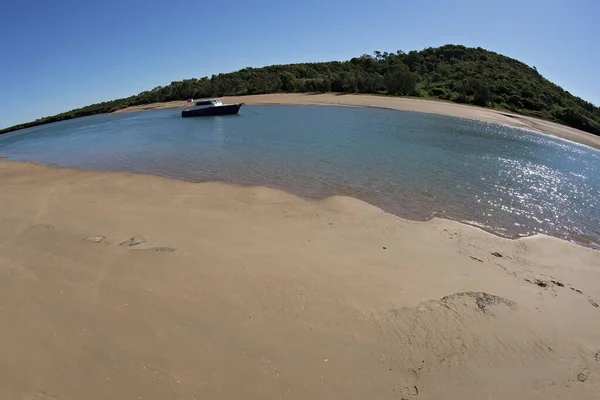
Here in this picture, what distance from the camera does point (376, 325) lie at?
4.75m

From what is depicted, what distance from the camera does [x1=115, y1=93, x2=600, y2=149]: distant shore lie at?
27.8 metres

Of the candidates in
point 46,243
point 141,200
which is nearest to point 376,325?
point 46,243

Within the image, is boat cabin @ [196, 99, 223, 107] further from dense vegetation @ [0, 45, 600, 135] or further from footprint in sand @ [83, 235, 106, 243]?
footprint in sand @ [83, 235, 106, 243]

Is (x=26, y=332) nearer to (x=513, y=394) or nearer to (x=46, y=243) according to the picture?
(x=46, y=243)

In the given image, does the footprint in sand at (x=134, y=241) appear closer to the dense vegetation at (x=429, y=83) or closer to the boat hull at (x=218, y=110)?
the boat hull at (x=218, y=110)

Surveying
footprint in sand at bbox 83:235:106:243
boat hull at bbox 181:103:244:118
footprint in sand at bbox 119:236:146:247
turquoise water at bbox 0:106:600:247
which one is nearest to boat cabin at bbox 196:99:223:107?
boat hull at bbox 181:103:244:118

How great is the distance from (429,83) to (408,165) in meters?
41.5

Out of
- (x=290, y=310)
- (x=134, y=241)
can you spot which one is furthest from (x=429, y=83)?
(x=290, y=310)

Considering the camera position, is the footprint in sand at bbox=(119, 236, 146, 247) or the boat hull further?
the boat hull

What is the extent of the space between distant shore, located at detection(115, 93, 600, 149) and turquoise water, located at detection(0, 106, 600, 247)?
354cm

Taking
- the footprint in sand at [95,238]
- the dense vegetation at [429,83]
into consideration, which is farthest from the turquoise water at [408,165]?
the dense vegetation at [429,83]

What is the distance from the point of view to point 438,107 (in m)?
35.8

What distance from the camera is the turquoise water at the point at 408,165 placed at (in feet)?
32.2

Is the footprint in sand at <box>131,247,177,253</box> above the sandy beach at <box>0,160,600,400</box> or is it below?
above
